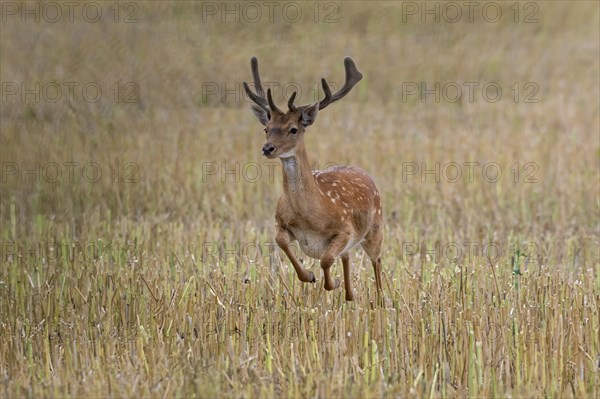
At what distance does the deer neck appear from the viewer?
24.3ft

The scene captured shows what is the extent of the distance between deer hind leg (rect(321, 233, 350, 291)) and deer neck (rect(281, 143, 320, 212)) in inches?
10.3

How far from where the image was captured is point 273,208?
1214cm

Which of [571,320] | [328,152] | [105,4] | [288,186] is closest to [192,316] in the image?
[288,186]

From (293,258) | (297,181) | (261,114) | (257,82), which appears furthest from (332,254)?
(257,82)

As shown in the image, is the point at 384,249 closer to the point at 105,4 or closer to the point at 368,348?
the point at 368,348

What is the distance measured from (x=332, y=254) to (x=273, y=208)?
4750mm

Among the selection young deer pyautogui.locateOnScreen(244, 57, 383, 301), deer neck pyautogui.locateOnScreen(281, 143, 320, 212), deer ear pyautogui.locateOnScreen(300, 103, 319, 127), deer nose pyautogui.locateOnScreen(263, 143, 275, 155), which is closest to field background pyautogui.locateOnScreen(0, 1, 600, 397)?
young deer pyautogui.locateOnScreen(244, 57, 383, 301)

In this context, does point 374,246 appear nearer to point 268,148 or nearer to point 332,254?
point 332,254

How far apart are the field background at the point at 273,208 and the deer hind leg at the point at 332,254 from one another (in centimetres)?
27

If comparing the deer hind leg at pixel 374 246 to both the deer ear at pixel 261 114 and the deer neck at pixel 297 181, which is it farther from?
the deer ear at pixel 261 114

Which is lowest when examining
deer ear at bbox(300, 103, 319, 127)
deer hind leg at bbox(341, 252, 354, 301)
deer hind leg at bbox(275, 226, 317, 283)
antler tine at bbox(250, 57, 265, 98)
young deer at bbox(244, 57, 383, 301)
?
deer hind leg at bbox(341, 252, 354, 301)

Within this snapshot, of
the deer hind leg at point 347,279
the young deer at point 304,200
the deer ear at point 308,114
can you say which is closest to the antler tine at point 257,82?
the young deer at point 304,200

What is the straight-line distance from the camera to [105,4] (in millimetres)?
17172

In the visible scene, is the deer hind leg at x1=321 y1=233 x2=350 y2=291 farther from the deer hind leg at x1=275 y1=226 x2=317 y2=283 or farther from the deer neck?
the deer neck
